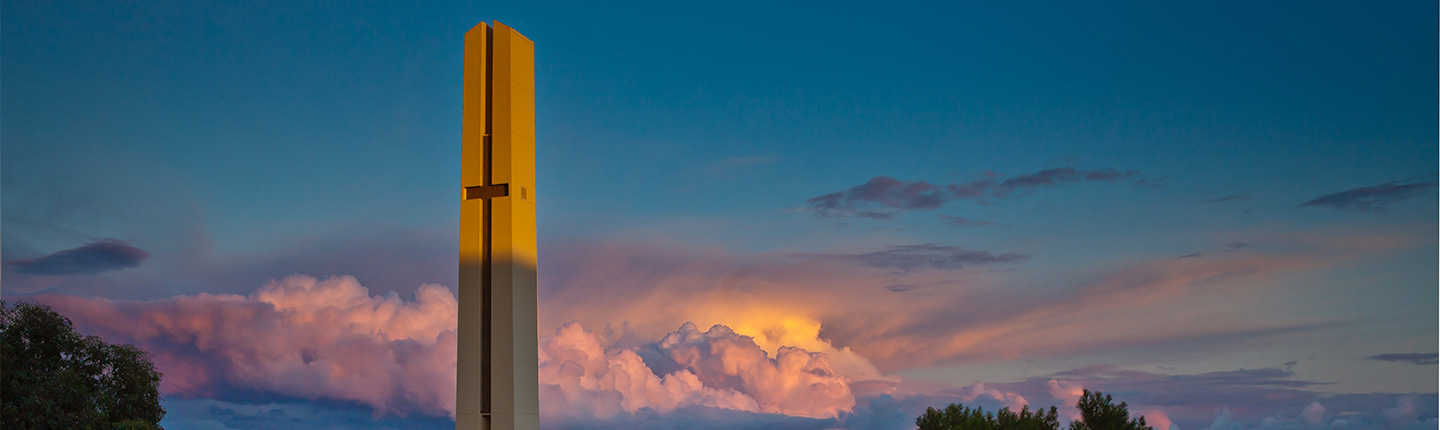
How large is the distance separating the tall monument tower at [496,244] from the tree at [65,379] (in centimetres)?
1071

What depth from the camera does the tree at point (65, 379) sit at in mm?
29328

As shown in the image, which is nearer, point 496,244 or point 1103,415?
point 496,244

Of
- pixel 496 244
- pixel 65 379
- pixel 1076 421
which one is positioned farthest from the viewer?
pixel 1076 421

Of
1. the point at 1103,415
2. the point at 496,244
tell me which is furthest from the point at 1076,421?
the point at 496,244

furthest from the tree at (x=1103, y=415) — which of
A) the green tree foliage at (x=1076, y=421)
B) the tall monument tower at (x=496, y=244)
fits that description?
the tall monument tower at (x=496, y=244)

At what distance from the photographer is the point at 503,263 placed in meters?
24.9

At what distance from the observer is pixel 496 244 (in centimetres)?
2500

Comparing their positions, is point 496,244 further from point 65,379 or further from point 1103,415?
point 1103,415

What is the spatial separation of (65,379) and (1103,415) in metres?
32.6

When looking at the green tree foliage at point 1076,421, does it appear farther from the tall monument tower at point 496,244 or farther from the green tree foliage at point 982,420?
the tall monument tower at point 496,244

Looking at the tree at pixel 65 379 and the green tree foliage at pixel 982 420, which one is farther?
the green tree foliage at pixel 982 420

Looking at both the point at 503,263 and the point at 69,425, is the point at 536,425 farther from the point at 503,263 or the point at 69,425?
the point at 69,425

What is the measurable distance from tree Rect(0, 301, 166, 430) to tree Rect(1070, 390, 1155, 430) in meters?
29.8

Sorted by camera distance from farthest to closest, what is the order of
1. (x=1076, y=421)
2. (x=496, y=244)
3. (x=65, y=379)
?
(x=1076, y=421) < (x=65, y=379) < (x=496, y=244)
